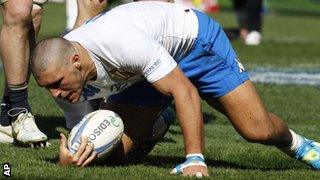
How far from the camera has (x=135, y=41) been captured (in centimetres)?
627

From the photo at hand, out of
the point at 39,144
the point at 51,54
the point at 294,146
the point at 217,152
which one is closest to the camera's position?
the point at 51,54

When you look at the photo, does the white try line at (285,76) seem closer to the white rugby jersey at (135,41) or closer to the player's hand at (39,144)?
the player's hand at (39,144)

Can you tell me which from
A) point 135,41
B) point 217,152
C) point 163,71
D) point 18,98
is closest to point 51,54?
point 135,41

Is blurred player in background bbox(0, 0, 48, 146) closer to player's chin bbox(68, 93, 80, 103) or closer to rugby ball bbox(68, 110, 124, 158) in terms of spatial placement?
rugby ball bbox(68, 110, 124, 158)

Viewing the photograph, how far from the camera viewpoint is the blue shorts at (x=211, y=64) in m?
6.89

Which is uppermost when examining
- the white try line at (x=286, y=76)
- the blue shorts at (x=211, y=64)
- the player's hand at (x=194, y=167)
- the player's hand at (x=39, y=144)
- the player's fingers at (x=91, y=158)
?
the blue shorts at (x=211, y=64)

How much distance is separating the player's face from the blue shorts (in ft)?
2.82

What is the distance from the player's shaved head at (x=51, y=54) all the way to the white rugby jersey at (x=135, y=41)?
14 centimetres

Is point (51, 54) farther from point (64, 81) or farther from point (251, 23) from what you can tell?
point (251, 23)

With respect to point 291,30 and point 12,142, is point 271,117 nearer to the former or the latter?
point 12,142

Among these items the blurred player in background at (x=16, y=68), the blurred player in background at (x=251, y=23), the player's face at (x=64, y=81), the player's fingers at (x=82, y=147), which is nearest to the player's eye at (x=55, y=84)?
the player's face at (x=64, y=81)

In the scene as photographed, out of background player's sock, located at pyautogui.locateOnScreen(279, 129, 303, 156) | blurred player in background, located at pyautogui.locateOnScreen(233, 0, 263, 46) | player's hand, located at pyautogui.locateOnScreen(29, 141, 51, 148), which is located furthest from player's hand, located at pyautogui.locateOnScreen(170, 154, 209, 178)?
blurred player in background, located at pyautogui.locateOnScreen(233, 0, 263, 46)

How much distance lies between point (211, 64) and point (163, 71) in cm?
74

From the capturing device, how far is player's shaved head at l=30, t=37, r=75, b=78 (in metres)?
6.25
